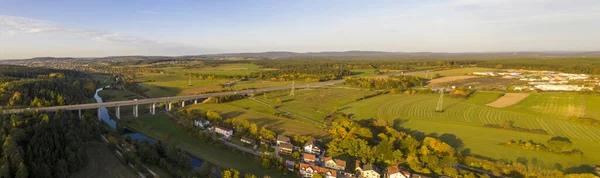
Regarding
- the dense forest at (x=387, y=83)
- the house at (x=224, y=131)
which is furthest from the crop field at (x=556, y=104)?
the house at (x=224, y=131)

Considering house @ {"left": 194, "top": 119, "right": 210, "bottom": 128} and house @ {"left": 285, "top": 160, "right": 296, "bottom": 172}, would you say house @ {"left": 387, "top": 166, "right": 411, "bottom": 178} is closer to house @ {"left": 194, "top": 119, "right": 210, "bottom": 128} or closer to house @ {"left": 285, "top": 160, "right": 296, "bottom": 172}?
house @ {"left": 285, "top": 160, "right": 296, "bottom": 172}

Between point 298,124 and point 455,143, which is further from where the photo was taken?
point 298,124

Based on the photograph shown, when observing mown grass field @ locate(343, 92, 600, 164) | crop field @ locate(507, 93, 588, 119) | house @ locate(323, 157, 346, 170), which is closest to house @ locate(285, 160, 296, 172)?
house @ locate(323, 157, 346, 170)

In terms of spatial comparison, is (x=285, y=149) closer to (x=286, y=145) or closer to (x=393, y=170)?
(x=286, y=145)

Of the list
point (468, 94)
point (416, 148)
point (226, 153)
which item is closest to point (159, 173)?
point (226, 153)

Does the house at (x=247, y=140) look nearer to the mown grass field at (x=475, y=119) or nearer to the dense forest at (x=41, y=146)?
the dense forest at (x=41, y=146)

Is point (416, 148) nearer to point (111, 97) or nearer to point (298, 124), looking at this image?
point (298, 124)
